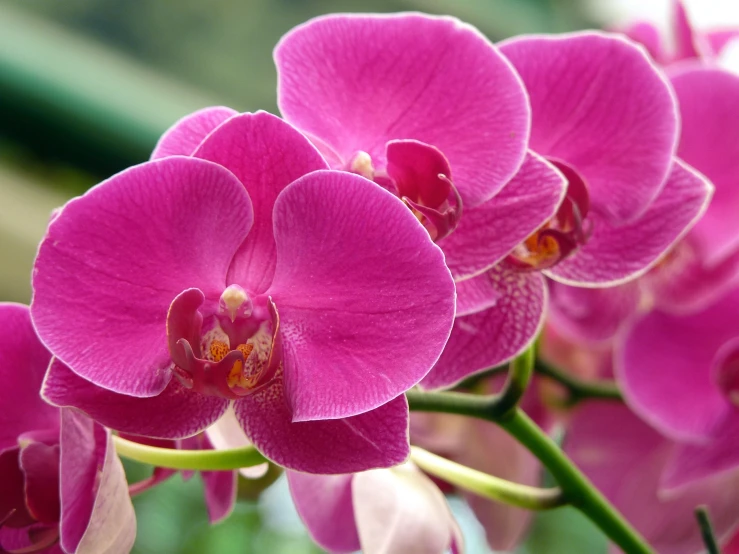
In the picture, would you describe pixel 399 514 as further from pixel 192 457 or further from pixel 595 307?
pixel 595 307

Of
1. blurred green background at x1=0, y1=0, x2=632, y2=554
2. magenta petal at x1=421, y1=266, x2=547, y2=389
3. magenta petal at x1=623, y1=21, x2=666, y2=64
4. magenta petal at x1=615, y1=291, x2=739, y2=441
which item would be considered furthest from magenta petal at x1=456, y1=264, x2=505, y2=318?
blurred green background at x1=0, y1=0, x2=632, y2=554

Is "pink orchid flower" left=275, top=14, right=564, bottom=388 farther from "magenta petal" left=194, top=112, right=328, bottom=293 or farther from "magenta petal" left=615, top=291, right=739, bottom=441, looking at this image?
"magenta petal" left=615, top=291, right=739, bottom=441

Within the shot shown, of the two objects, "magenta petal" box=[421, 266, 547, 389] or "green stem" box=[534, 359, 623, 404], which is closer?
"magenta petal" box=[421, 266, 547, 389]

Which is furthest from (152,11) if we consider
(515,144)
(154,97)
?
(515,144)

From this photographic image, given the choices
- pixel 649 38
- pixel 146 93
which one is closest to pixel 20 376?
pixel 649 38

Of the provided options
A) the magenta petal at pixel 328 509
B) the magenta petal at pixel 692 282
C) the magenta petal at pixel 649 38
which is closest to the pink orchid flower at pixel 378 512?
the magenta petal at pixel 328 509

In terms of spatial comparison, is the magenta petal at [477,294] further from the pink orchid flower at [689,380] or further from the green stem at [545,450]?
the pink orchid flower at [689,380]

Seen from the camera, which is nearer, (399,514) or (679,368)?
(399,514)
